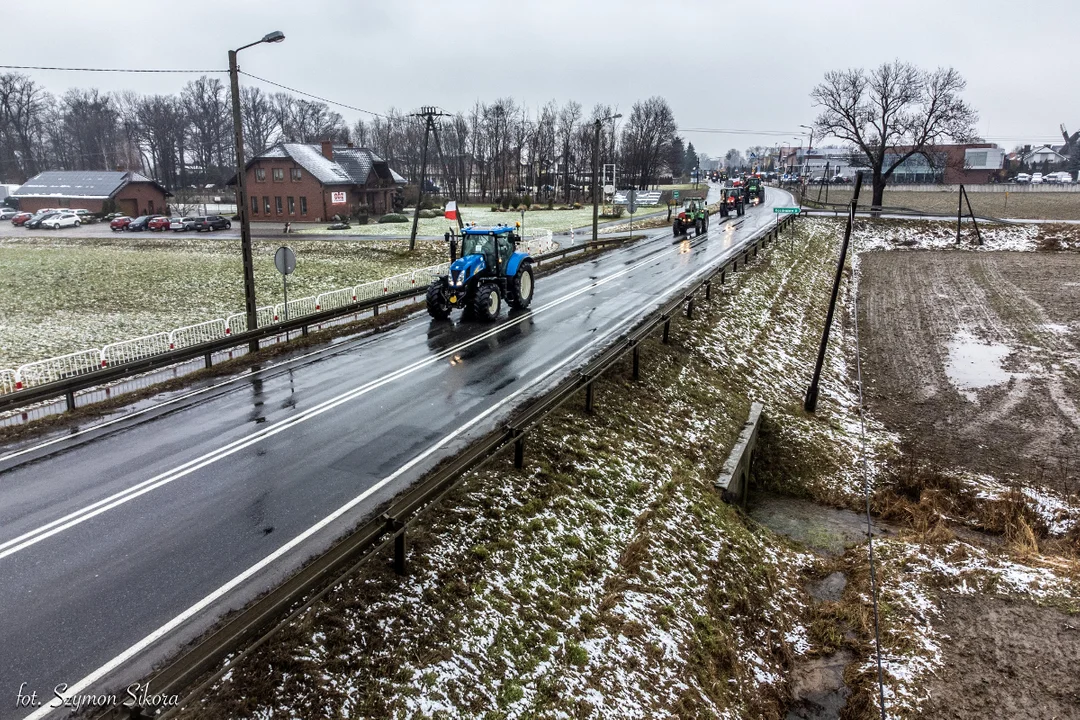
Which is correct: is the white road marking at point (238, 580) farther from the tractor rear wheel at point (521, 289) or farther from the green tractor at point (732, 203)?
the green tractor at point (732, 203)

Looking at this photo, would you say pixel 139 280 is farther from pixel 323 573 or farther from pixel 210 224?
pixel 323 573

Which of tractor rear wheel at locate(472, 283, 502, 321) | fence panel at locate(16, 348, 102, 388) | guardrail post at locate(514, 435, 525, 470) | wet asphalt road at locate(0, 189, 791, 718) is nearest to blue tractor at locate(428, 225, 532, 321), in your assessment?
tractor rear wheel at locate(472, 283, 502, 321)

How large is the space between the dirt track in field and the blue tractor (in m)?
11.4

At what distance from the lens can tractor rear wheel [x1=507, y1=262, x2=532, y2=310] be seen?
810 inches

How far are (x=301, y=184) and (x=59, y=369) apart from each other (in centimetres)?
4807

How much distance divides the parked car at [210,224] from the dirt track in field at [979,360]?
4723cm

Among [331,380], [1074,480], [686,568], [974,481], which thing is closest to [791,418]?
[974,481]

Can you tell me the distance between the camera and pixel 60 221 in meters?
59.4

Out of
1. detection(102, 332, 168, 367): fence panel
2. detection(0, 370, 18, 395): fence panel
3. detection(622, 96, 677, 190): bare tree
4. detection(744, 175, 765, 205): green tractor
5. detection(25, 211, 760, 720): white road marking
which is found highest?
detection(622, 96, 677, 190): bare tree

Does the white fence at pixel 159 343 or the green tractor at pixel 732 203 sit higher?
the green tractor at pixel 732 203

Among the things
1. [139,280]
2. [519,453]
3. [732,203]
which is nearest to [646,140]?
[732,203]

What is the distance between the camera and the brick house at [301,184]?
6088cm

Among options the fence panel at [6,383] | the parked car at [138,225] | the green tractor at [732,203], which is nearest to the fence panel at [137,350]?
the fence panel at [6,383]

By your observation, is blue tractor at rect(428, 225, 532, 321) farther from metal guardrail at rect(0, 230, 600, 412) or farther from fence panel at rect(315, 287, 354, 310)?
fence panel at rect(315, 287, 354, 310)
